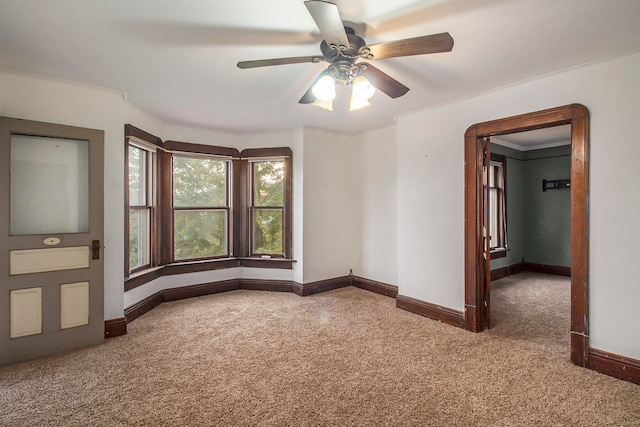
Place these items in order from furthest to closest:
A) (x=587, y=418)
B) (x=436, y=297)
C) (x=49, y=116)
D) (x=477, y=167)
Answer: (x=436, y=297) < (x=477, y=167) < (x=49, y=116) < (x=587, y=418)

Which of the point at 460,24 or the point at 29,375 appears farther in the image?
the point at 29,375

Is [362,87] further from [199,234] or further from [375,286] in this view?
[199,234]

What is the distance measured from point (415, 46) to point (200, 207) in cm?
379

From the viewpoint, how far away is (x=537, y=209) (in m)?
6.39

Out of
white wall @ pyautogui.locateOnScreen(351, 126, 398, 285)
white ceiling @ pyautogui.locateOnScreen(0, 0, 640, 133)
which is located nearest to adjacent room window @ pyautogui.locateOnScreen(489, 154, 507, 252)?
white wall @ pyautogui.locateOnScreen(351, 126, 398, 285)

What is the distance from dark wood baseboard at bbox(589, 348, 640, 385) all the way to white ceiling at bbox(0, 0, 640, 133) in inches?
92.9

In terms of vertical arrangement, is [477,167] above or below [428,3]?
below

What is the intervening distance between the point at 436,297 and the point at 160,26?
143 inches

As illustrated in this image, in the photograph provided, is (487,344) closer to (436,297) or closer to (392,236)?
(436,297)


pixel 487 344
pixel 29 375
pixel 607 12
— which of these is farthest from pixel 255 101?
pixel 487 344

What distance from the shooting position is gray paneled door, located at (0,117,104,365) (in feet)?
8.70

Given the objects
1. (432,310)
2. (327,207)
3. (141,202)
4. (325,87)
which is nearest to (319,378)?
(432,310)

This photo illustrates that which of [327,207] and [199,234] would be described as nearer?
[199,234]

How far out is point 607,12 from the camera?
189 cm
